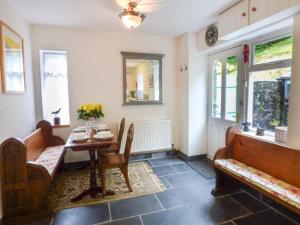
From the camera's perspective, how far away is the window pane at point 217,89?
11.3ft

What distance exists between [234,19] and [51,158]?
10.0ft

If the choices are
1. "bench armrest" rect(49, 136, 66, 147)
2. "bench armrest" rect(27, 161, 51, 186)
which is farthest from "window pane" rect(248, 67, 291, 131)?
"bench armrest" rect(49, 136, 66, 147)

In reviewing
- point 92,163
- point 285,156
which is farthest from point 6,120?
point 285,156

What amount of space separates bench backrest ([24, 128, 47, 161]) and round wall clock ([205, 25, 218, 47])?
2999 millimetres

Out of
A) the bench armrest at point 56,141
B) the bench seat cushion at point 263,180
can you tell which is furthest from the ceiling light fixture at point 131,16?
the bench armrest at point 56,141

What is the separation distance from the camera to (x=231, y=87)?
320 cm

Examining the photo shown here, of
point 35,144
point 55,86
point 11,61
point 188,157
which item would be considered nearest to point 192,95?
point 188,157

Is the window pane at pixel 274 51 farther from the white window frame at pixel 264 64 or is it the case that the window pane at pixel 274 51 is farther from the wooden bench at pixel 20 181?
the wooden bench at pixel 20 181

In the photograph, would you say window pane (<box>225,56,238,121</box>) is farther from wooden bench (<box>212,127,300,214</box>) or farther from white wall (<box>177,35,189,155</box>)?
white wall (<box>177,35,189,155</box>)

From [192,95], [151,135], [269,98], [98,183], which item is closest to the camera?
[269,98]

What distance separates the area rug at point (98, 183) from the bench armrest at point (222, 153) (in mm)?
861

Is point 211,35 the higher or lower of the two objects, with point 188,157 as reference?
higher

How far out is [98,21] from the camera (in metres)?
3.01

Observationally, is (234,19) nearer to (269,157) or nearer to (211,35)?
(211,35)
